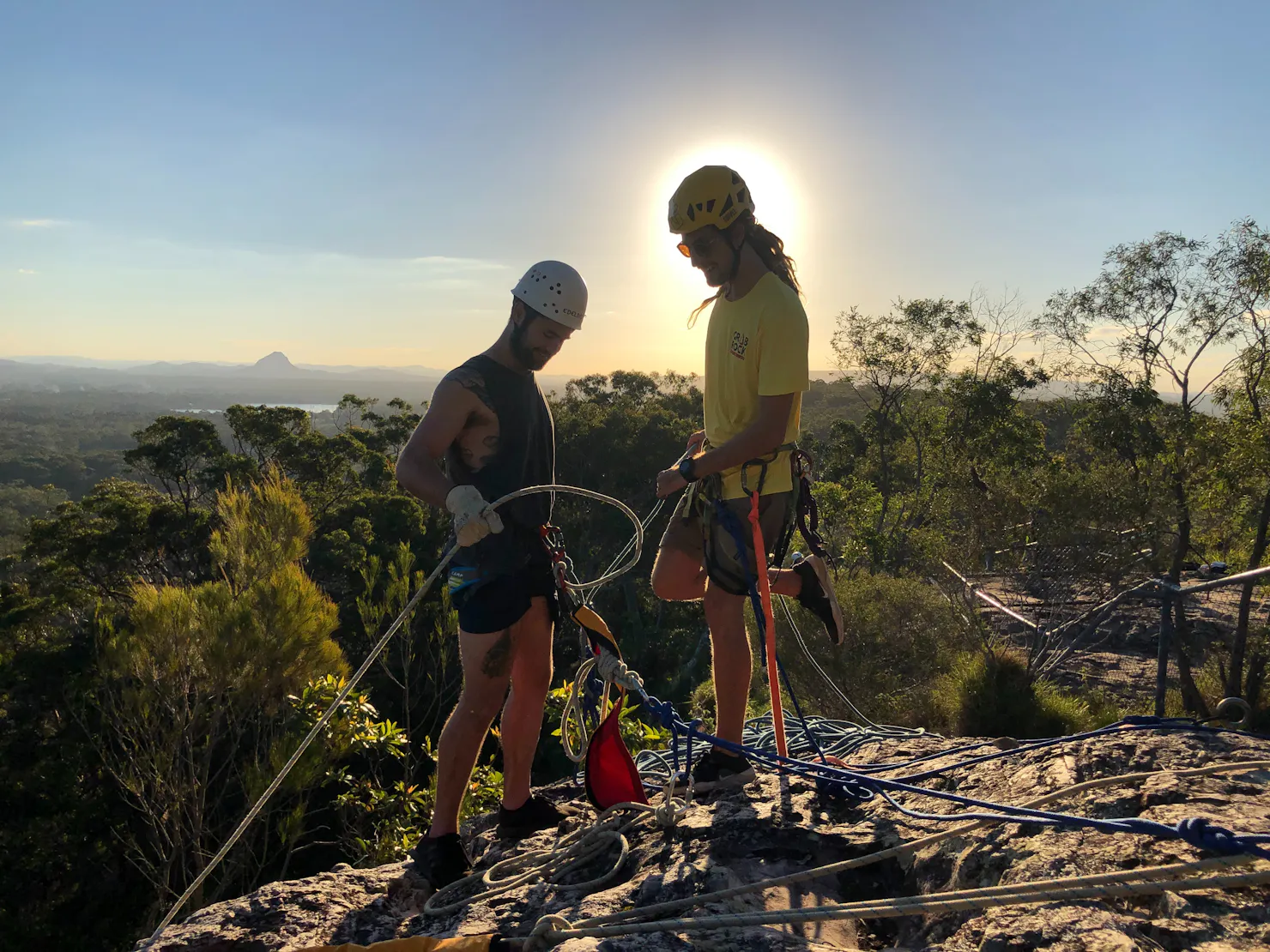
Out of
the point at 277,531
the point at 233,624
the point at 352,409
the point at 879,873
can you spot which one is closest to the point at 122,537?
the point at 277,531

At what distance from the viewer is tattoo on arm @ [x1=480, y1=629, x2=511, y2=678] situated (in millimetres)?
2363

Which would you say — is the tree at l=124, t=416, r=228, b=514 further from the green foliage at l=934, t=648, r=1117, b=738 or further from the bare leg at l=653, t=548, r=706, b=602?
the bare leg at l=653, t=548, r=706, b=602

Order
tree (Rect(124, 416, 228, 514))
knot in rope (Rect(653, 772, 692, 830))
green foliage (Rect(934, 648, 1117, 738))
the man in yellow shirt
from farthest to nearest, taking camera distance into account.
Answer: tree (Rect(124, 416, 228, 514)), green foliage (Rect(934, 648, 1117, 738)), the man in yellow shirt, knot in rope (Rect(653, 772, 692, 830))

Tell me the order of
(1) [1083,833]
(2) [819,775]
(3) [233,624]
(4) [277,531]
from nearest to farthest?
(1) [1083,833] → (2) [819,775] → (3) [233,624] → (4) [277,531]

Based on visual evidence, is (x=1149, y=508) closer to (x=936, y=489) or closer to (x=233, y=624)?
(x=936, y=489)

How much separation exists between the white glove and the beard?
0.51 metres

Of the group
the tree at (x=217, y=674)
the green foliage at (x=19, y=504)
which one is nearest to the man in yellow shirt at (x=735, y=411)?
the tree at (x=217, y=674)

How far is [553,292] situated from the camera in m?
2.40

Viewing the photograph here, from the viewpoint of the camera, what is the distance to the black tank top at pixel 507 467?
2.40 m

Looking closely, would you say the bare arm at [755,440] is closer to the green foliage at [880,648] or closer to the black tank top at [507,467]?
the black tank top at [507,467]

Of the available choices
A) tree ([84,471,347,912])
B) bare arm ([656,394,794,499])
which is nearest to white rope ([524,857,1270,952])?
bare arm ([656,394,794,499])

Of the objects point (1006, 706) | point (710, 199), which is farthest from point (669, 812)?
point (1006, 706)

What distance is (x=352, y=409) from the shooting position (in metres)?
26.9

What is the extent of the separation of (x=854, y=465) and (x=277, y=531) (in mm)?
20825
